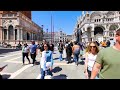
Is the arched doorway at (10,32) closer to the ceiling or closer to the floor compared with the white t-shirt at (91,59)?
closer to the ceiling

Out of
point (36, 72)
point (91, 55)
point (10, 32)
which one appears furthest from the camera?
point (10, 32)

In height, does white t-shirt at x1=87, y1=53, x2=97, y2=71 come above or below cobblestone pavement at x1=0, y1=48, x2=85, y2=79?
above

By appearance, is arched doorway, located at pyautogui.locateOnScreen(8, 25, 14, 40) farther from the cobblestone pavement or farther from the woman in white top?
the woman in white top

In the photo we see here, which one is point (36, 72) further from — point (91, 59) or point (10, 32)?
point (10, 32)

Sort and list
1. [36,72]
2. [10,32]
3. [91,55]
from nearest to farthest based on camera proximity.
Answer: [91,55], [36,72], [10,32]

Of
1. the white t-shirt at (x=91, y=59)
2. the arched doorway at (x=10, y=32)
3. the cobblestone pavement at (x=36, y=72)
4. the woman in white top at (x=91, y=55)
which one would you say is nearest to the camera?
the woman in white top at (x=91, y=55)

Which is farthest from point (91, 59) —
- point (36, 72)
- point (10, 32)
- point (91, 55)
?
point (10, 32)

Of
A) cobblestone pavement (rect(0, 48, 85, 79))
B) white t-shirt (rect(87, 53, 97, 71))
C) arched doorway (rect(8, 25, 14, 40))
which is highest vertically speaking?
arched doorway (rect(8, 25, 14, 40))

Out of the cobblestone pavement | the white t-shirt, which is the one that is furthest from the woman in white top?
the cobblestone pavement

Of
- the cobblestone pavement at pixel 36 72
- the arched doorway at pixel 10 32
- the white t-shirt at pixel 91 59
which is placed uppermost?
the arched doorway at pixel 10 32

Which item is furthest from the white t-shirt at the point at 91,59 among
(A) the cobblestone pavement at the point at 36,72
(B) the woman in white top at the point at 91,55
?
(A) the cobblestone pavement at the point at 36,72

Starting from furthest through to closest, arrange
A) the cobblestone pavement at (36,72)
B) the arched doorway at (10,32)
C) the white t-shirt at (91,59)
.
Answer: the arched doorway at (10,32)
the cobblestone pavement at (36,72)
the white t-shirt at (91,59)

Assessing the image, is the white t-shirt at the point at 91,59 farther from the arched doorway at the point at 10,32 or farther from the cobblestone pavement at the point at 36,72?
the arched doorway at the point at 10,32
